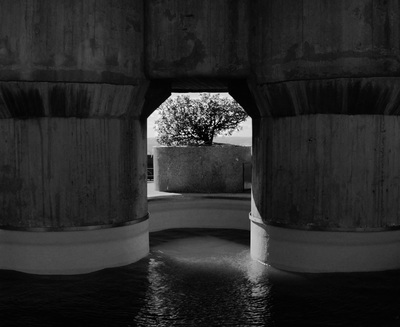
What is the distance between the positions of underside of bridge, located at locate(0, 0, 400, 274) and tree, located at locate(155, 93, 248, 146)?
861 cm

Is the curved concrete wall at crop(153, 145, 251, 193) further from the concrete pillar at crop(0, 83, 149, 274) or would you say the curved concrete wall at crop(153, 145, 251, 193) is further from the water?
the concrete pillar at crop(0, 83, 149, 274)

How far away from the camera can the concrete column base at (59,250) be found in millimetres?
9070

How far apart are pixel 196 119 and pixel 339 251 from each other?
1050 cm

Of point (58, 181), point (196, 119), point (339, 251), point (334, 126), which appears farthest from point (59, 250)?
point (196, 119)

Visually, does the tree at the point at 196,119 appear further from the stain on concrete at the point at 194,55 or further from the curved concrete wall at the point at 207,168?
the stain on concrete at the point at 194,55

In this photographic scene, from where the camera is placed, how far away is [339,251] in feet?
28.9

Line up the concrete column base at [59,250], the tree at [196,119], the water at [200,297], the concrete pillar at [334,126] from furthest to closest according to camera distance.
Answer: the tree at [196,119] → the concrete column base at [59,250] → the concrete pillar at [334,126] → the water at [200,297]

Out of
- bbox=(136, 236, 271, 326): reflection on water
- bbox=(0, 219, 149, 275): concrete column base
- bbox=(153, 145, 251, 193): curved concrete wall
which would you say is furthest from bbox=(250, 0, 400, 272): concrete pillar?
bbox=(153, 145, 251, 193): curved concrete wall

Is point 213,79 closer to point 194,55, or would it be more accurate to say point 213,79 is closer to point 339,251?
point 194,55

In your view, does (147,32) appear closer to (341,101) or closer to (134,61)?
(134,61)

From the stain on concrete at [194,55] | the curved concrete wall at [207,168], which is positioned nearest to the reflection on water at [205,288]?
the stain on concrete at [194,55]

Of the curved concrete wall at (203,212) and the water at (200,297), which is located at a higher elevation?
the curved concrete wall at (203,212)

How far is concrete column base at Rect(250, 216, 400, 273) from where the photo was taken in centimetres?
881

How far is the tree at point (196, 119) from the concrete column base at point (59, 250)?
9263 millimetres
